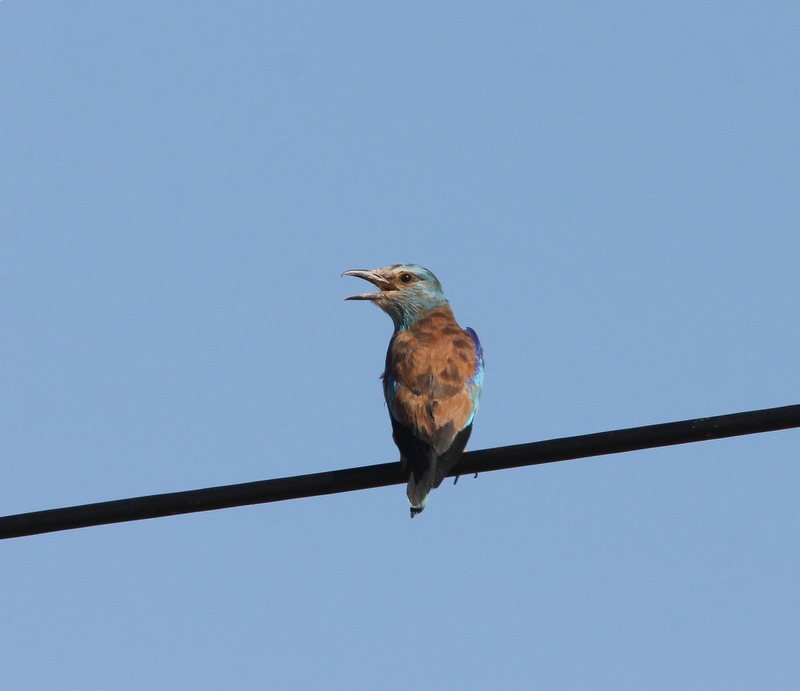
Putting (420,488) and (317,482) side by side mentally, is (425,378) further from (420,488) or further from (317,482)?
(317,482)

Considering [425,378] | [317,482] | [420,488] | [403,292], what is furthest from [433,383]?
[317,482]

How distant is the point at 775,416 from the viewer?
4914 millimetres

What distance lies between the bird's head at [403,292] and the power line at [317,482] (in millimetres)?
4065

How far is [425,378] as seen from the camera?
7586 mm

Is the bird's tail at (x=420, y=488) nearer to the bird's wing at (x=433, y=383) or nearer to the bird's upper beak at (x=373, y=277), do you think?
the bird's wing at (x=433, y=383)

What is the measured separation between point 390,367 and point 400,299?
1.47 m

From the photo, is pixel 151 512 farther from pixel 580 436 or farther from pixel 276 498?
pixel 580 436

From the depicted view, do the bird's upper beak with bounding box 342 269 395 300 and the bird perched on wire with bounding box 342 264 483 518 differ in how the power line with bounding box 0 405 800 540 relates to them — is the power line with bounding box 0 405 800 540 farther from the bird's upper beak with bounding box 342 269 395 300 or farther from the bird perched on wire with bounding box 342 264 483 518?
the bird's upper beak with bounding box 342 269 395 300

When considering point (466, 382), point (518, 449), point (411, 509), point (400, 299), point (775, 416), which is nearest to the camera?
point (775, 416)

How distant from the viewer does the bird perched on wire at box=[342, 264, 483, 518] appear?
691 centimetres

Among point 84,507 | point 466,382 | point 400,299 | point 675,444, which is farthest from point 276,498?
point 400,299

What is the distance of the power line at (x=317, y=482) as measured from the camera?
5035 mm

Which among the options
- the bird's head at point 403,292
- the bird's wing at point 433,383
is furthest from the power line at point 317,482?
the bird's head at point 403,292

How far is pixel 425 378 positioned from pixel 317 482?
240 cm
